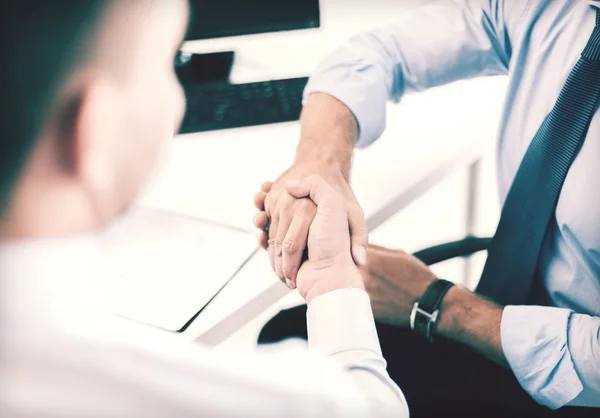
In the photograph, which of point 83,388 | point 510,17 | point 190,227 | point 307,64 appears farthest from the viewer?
point 307,64

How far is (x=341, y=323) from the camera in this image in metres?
0.51

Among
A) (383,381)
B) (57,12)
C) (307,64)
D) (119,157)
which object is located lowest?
(383,381)

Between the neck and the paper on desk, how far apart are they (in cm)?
20

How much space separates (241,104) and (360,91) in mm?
227

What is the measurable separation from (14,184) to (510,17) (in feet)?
2.49

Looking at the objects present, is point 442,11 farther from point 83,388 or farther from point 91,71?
point 83,388

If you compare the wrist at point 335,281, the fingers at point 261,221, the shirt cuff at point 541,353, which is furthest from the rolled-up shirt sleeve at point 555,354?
the fingers at point 261,221

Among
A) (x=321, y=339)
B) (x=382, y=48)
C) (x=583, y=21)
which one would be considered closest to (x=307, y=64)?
(x=382, y=48)

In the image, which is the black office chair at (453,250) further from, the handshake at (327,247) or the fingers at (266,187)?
the fingers at (266,187)

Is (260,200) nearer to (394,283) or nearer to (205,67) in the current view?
(394,283)

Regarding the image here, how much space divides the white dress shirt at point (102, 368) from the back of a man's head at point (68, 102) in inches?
1.2

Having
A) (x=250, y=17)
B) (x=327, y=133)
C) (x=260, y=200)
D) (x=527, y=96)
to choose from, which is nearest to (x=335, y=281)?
(x=260, y=200)

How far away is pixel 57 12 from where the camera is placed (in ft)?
1.00

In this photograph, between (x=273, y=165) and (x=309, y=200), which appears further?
(x=273, y=165)
